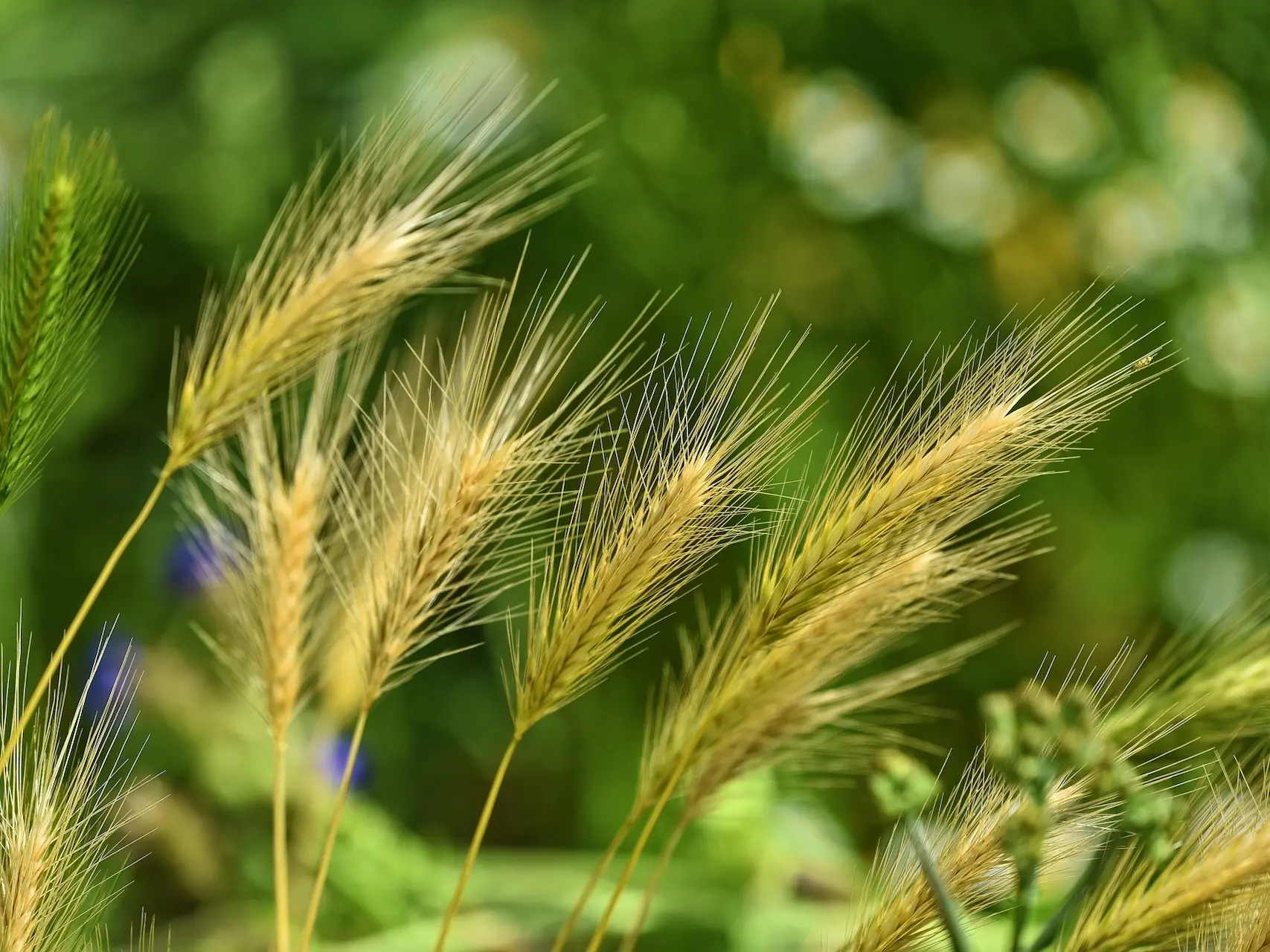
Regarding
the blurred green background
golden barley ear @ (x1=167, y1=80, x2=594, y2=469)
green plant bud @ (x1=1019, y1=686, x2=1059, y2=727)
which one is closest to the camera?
green plant bud @ (x1=1019, y1=686, x2=1059, y2=727)

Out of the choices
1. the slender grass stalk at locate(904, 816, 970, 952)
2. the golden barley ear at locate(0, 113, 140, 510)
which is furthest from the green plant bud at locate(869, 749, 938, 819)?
the golden barley ear at locate(0, 113, 140, 510)

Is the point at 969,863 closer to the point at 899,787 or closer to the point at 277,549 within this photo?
the point at 899,787

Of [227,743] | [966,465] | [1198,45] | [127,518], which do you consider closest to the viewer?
[966,465]

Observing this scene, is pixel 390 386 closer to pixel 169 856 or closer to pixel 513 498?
pixel 169 856

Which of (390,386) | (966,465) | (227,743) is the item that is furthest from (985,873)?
(390,386)

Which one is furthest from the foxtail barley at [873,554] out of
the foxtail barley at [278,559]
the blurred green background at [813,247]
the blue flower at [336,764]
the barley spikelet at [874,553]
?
the blurred green background at [813,247]

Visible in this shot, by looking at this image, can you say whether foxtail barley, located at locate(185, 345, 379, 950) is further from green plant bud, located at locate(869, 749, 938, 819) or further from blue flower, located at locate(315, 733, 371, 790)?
blue flower, located at locate(315, 733, 371, 790)

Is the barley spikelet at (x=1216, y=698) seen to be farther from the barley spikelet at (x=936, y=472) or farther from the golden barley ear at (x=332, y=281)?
the golden barley ear at (x=332, y=281)
